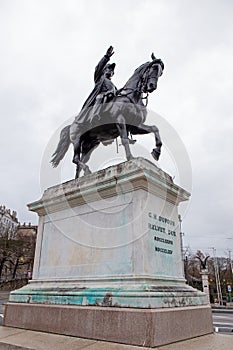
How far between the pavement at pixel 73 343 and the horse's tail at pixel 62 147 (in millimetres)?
3955

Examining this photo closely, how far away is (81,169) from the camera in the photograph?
687 centimetres

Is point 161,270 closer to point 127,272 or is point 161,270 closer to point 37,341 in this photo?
point 127,272

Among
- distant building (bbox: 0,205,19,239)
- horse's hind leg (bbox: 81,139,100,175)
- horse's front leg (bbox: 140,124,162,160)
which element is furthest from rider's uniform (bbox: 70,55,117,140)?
distant building (bbox: 0,205,19,239)

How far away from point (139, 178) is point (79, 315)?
2.27 m

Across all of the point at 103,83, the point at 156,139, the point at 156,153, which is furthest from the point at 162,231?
the point at 103,83

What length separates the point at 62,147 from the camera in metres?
7.55

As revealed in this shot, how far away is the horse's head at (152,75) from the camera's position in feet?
20.4

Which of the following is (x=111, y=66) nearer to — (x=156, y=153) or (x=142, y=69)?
(x=142, y=69)

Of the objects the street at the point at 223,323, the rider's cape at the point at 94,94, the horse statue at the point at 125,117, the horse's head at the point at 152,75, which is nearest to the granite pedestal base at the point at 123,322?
the horse statue at the point at 125,117

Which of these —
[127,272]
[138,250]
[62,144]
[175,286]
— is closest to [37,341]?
[127,272]

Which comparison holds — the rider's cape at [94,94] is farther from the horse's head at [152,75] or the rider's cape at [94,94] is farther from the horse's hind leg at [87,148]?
the horse's head at [152,75]

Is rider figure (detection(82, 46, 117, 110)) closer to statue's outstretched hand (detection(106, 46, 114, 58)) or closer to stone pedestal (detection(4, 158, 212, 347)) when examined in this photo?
statue's outstretched hand (detection(106, 46, 114, 58))

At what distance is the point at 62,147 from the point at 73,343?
469 cm

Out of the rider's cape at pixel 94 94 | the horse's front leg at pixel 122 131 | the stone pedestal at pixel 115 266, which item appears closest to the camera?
the stone pedestal at pixel 115 266
